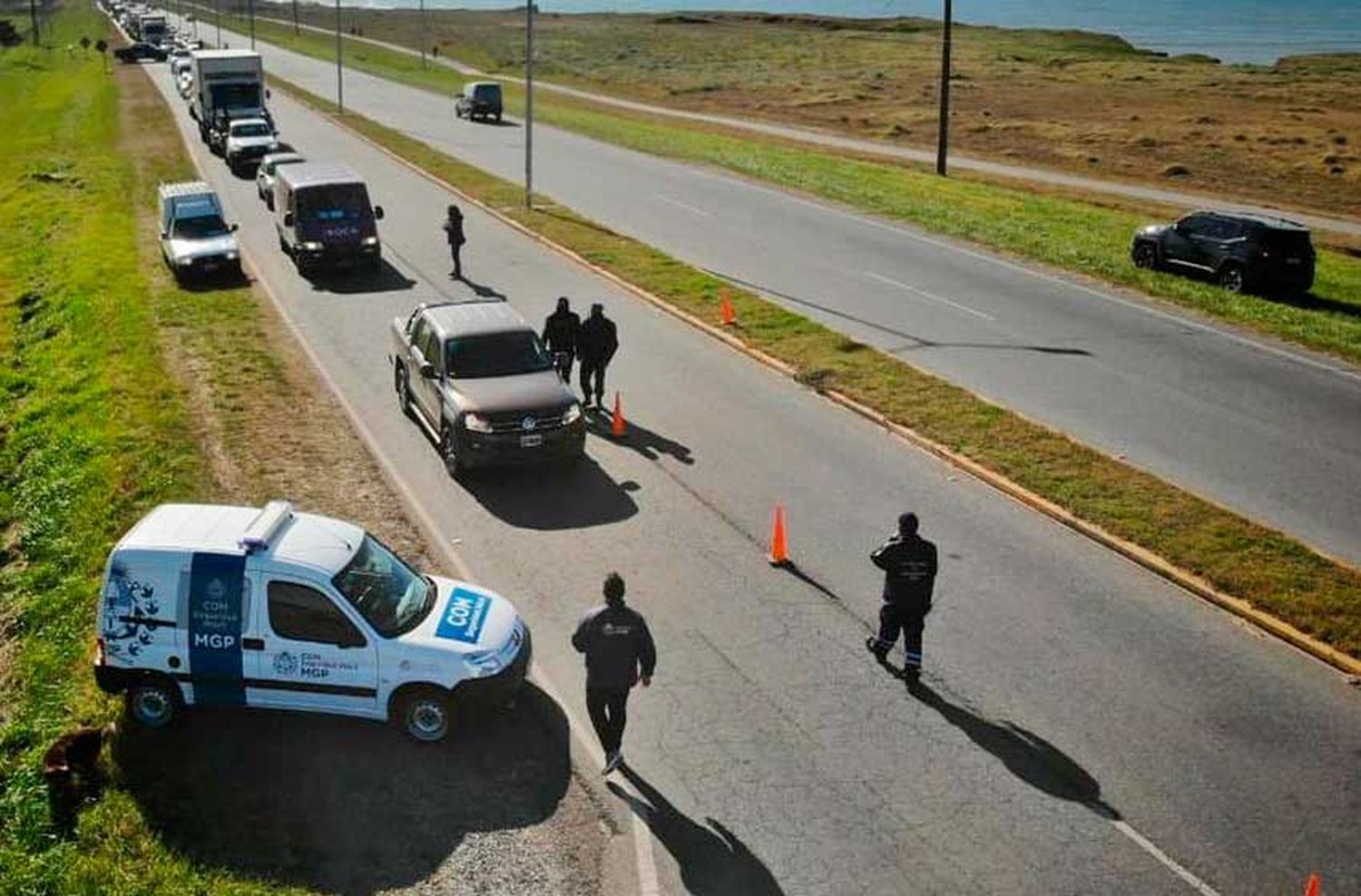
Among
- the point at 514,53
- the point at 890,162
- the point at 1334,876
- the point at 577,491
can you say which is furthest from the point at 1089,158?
the point at 514,53

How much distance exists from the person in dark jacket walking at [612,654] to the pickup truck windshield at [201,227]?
75.1 ft

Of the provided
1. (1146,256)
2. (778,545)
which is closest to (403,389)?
(778,545)

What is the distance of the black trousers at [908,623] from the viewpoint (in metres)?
12.1

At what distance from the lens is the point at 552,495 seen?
17.0 m

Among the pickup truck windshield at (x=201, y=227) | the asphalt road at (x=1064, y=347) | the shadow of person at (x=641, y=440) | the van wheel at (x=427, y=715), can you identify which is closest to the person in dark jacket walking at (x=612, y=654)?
the van wheel at (x=427, y=715)

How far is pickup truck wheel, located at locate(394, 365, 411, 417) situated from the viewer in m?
19.9

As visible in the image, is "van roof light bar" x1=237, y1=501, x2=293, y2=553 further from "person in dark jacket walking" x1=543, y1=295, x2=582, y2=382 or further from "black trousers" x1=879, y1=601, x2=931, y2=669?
"person in dark jacket walking" x1=543, y1=295, x2=582, y2=382

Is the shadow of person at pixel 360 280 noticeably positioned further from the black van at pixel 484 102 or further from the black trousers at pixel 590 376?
the black van at pixel 484 102

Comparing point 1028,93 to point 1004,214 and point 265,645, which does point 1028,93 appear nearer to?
point 1004,214

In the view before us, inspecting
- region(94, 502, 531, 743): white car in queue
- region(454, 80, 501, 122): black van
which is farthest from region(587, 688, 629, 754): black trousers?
region(454, 80, 501, 122): black van

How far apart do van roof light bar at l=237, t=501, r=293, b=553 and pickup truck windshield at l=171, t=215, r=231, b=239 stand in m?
20.1

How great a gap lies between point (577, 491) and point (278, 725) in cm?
649

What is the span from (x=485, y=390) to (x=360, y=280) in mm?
13579

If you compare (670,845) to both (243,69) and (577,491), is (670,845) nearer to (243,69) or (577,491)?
(577,491)
